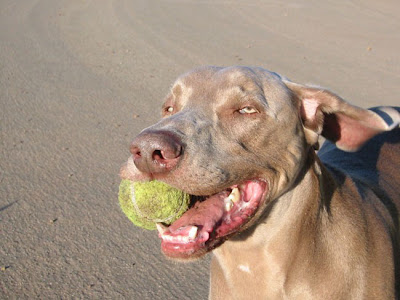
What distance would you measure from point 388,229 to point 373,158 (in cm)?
83

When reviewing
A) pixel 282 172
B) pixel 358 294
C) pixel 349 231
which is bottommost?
pixel 358 294

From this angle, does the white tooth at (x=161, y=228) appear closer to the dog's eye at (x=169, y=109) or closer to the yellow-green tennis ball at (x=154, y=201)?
the yellow-green tennis ball at (x=154, y=201)

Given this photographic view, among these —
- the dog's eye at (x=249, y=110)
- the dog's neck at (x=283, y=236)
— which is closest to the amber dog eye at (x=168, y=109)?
the dog's eye at (x=249, y=110)

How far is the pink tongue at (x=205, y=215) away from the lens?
115 inches

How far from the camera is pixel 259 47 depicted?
1147 cm

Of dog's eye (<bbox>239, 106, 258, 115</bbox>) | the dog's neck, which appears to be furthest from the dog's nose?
the dog's neck

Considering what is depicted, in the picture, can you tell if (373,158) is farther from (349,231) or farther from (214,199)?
(214,199)

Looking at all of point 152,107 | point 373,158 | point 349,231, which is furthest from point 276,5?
point 349,231

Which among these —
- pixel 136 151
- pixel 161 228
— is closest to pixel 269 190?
pixel 161 228

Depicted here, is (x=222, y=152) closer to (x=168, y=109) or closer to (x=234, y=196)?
(x=234, y=196)

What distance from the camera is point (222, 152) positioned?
2932 millimetres

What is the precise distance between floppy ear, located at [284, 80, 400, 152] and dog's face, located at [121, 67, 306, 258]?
0.08 metres

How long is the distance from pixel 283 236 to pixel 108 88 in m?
6.43

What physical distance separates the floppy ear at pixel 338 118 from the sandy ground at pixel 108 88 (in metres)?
1.70
